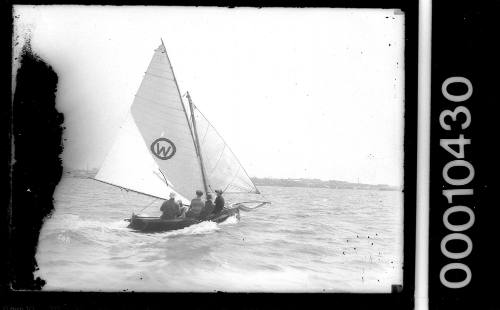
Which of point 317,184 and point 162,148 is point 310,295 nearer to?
point 317,184

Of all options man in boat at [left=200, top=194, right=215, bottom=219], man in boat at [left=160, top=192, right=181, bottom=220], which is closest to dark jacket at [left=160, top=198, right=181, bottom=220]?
man in boat at [left=160, top=192, right=181, bottom=220]

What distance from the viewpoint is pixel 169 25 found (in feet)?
6.68

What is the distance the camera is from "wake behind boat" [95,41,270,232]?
6.73ft

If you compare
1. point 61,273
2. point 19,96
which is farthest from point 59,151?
point 61,273

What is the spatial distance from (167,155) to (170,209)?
230mm

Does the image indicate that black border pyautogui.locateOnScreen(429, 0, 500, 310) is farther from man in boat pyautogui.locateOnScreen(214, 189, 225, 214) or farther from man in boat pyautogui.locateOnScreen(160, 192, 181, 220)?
man in boat pyautogui.locateOnScreen(160, 192, 181, 220)

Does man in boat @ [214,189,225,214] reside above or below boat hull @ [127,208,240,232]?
above

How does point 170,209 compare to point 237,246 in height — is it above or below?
above

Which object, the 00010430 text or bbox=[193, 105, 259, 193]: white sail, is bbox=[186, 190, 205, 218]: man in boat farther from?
the 00010430 text

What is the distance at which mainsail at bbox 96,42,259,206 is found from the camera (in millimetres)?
2053

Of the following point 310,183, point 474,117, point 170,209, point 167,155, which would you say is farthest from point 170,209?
point 474,117

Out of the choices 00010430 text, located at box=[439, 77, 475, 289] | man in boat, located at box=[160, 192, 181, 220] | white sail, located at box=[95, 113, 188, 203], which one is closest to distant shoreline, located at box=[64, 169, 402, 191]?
white sail, located at box=[95, 113, 188, 203]

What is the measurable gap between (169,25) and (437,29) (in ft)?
3.64

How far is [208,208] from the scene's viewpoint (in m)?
2.07
